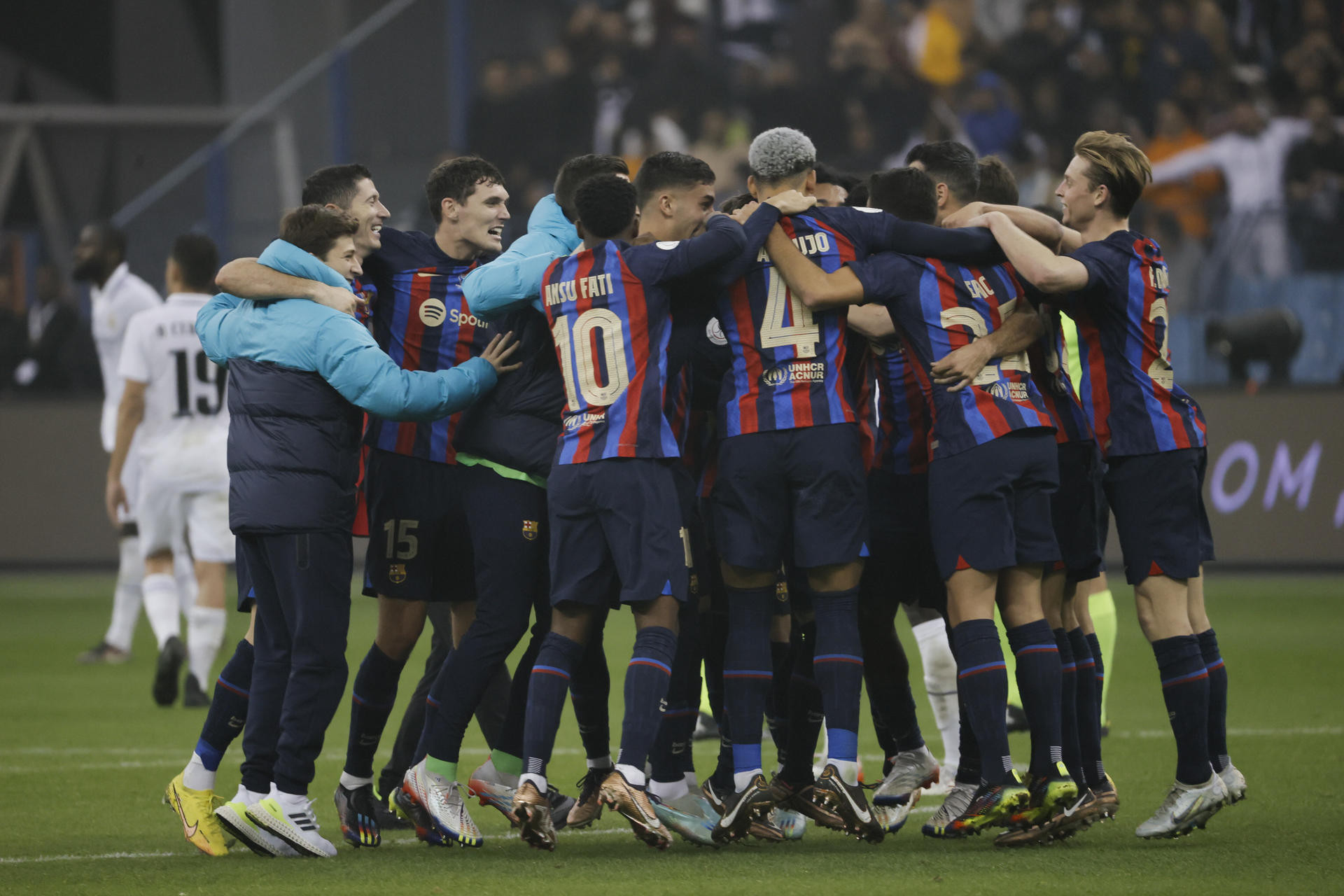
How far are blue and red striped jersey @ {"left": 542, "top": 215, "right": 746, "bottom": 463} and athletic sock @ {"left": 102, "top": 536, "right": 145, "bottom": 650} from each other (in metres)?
5.55

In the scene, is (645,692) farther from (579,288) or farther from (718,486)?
(579,288)

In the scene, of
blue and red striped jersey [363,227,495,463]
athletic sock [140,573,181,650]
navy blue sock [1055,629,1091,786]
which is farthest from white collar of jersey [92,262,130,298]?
navy blue sock [1055,629,1091,786]

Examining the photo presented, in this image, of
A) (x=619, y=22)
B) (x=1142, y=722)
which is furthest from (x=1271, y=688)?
(x=619, y=22)

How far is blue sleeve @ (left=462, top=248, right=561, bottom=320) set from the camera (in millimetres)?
5645

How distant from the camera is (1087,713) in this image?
233 inches

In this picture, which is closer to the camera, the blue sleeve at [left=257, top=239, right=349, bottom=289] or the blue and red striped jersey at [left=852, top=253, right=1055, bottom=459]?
the blue and red striped jersey at [left=852, top=253, right=1055, bottom=459]

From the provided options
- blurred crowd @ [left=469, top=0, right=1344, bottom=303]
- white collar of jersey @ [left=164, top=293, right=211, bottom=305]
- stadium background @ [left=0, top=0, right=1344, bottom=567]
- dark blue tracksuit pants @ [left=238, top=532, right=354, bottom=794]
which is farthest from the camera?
blurred crowd @ [left=469, top=0, right=1344, bottom=303]

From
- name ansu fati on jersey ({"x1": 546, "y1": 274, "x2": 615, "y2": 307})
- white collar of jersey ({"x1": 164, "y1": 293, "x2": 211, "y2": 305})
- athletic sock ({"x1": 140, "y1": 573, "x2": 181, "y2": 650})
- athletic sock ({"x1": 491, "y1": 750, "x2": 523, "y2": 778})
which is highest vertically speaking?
white collar of jersey ({"x1": 164, "y1": 293, "x2": 211, "y2": 305})

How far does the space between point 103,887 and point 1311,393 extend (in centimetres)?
1181

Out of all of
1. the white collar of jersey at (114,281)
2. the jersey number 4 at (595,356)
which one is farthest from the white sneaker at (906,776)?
the white collar of jersey at (114,281)

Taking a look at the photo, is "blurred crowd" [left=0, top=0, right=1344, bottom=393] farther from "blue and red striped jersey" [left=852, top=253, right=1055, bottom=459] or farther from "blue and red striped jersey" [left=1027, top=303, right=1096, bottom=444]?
"blue and red striped jersey" [left=852, top=253, right=1055, bottom=459]

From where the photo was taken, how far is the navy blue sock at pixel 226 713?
562 cm

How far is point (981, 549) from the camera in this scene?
5.39 metres

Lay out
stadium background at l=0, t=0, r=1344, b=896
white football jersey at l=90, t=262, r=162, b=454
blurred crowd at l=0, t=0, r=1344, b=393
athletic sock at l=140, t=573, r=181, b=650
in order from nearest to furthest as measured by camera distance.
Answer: athletic sock at l=140, t=573, r=181, b=650, stadium background at l=0, t=0, r=1344, b=896, white football jersey at l=90, t=262, r=162, b=454, blurred crowd at l=0, t=0, r=1344, b=393
